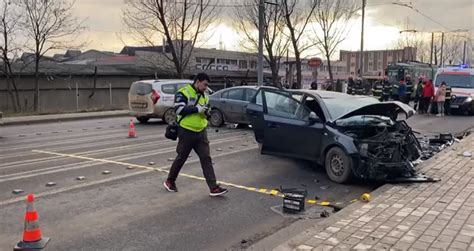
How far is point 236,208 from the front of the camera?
248 inches

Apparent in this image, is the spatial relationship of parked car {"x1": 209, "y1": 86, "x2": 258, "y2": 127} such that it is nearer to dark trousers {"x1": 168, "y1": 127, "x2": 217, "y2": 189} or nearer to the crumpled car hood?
the crumpled car hood

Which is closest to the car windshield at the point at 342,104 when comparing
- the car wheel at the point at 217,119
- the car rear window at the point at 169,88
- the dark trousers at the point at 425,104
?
the car wheel at the point at 217,119

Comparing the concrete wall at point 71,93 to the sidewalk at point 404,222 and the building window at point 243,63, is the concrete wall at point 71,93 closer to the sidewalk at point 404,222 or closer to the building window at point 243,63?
the sidewalk at point 404,222

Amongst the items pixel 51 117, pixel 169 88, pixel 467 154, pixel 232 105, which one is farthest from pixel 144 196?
pixel 51 117

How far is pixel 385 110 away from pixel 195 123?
12.2ft

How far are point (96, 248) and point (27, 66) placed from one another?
26401 mm

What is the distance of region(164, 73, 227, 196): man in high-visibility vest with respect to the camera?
6.85m

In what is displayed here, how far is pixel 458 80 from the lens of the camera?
22.9m

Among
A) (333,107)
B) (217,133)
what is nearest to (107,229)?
(333,107)

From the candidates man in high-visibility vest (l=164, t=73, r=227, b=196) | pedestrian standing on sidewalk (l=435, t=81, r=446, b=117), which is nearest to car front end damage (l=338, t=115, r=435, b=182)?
man in high-visibility vest (l=164, t=73, r=227, b=196)

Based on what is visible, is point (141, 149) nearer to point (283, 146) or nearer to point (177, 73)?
point (283, 146)

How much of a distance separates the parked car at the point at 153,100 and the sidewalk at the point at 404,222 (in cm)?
1097

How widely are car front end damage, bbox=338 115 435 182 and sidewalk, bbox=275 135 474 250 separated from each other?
0.95ft

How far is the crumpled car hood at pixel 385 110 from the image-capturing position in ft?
27.5
